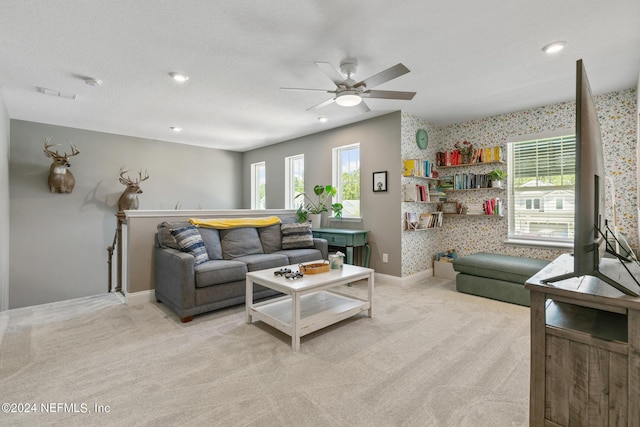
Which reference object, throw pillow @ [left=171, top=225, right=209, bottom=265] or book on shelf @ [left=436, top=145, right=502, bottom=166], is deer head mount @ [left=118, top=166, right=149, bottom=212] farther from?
book on shelf @ [left=436, top=145, right=502, bottom=166]

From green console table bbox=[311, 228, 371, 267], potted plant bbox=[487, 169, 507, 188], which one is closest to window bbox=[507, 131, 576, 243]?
potted plant bbox=[487, 169, 507, 188]

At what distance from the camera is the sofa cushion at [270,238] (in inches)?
164

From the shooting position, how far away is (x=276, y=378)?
1952 millimetres

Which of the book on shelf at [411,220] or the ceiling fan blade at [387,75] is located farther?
the book on shelf at [411,220]

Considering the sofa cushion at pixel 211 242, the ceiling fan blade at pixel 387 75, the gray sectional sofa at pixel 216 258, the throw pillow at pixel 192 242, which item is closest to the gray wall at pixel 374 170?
the gray sectional sofa at pixel 216 258

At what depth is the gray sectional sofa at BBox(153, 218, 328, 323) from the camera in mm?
2941

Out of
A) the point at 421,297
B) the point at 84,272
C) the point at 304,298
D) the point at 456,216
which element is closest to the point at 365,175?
the point at 456,216

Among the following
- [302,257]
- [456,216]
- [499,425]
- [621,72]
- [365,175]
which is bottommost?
[499,425]

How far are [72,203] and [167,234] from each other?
2.84 meters

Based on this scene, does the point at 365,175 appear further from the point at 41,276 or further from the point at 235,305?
the point at 41,276

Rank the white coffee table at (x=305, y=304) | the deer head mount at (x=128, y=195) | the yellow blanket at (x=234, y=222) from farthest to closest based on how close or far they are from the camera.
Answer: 1. the deer head mount at (x=128, y=195)
2. the yellow blanket at (x=234, y=222)
3. the white coffee table at (x=305, y=304)

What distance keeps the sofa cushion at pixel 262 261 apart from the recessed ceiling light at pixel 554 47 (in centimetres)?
329

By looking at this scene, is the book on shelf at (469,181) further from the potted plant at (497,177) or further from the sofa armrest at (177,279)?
the sofa armrest at (177,279)

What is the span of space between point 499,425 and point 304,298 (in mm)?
2027
